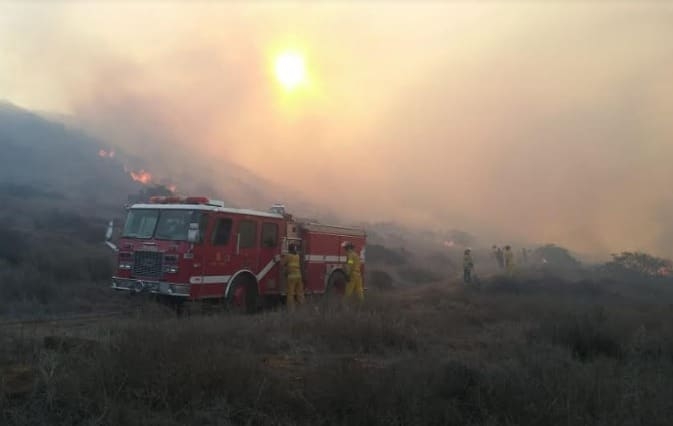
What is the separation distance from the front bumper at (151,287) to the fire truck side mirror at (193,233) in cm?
90

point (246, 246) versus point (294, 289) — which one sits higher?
point (246, 246)

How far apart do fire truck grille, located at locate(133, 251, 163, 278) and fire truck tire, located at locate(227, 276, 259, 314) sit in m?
1.65

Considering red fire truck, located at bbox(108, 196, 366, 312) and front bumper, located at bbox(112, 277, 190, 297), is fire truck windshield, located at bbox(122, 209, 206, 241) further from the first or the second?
front bumper, located at bbox(112, 277, 190, 297)

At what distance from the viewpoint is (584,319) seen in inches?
367

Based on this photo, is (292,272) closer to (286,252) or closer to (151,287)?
(286,252)

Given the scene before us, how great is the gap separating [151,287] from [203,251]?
1255 mm

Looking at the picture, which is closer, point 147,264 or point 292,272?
point 147,264

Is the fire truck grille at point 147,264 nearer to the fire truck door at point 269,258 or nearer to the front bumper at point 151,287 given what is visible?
the front bumper at point 151,287

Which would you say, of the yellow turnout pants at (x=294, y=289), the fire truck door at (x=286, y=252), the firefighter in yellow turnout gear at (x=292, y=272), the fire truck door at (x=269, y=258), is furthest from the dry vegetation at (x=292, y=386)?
the fire truck door at (x=286, y=252)

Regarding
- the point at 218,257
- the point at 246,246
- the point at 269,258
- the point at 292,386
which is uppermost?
the point at 246,246

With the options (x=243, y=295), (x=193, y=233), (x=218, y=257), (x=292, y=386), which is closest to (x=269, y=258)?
(x=243, y=295)

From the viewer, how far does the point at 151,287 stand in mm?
11266

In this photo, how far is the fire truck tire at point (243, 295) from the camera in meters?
12.2

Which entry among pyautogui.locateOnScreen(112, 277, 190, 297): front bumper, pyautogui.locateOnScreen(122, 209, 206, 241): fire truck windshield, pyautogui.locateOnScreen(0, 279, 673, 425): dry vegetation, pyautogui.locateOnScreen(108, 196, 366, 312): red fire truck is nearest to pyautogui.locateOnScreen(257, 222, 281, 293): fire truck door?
pyautogui.locateOnScreen(108, 196, 366, 312): red fire truck
